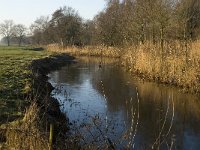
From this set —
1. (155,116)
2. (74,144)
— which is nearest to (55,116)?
(74,144)

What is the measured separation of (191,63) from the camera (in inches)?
673

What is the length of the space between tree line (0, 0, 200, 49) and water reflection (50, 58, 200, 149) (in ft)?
14.4

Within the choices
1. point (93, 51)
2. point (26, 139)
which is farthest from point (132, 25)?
point (26, 139)

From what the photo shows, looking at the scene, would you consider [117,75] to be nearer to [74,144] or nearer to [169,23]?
[169,23]

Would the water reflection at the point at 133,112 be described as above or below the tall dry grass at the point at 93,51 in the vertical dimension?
below

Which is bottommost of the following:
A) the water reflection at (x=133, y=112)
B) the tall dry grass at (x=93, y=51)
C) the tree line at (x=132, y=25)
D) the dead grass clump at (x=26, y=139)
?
the water reflection at (x=133, y=112)

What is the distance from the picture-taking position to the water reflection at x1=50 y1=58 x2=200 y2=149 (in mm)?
9461

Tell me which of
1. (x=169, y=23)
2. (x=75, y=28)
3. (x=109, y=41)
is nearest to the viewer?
(x=169, y=23)

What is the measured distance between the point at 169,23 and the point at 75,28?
3498cm

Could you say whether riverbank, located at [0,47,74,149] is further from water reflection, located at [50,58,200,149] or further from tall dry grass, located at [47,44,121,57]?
tall dry grass, located at [47,44,121,57]

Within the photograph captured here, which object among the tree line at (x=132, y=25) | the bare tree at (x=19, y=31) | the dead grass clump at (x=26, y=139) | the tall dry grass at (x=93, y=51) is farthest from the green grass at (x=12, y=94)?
the bare tree at (x=19, y=31)

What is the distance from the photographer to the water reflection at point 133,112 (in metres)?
9.46

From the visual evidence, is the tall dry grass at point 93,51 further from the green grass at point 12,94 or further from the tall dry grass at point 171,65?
the green grass at point 12,94

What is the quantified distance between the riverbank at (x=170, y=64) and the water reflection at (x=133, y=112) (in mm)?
658
